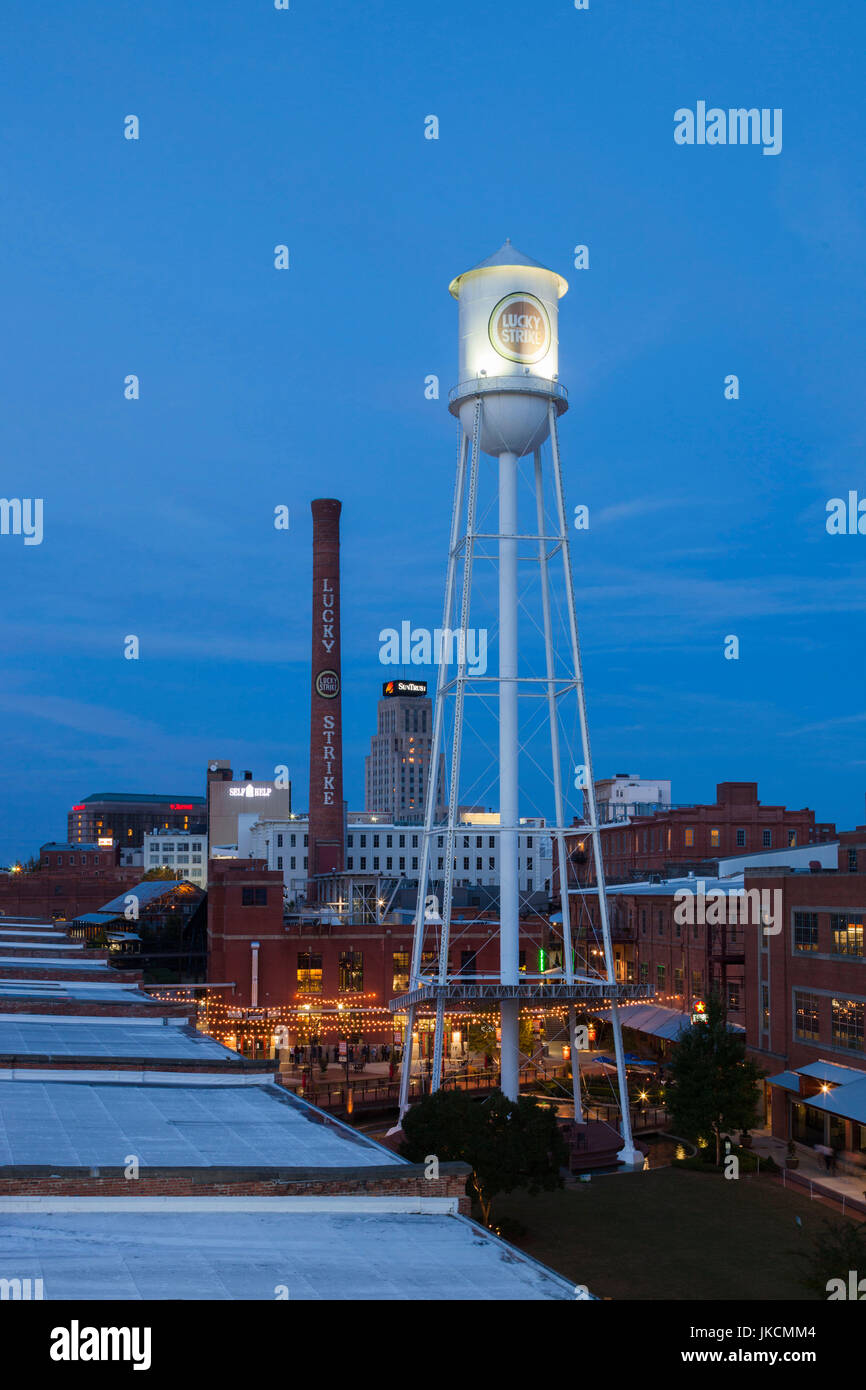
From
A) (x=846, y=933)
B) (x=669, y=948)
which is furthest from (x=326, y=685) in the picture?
(x=846, y=933)

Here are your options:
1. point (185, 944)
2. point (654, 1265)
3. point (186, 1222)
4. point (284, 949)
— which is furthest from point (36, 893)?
point (186, 1222)

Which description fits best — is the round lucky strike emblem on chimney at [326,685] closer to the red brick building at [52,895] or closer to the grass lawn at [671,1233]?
the red brick building at [52,895]

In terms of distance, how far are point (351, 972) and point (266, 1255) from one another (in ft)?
183

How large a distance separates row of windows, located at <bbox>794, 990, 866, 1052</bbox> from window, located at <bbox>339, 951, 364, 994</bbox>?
29.6 m

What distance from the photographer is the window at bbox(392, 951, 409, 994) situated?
69500 mm

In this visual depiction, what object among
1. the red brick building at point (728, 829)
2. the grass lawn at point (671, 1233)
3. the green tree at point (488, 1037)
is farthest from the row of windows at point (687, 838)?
the grass lawn at point (671, 1233)

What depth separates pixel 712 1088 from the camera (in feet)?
127

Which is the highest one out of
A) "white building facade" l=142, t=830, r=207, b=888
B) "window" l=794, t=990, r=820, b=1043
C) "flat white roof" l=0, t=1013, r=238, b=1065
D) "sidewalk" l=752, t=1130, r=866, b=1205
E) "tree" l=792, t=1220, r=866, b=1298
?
"white building facade" l=142, t=830, r=207, b=888

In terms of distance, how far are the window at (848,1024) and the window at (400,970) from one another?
3193 cm

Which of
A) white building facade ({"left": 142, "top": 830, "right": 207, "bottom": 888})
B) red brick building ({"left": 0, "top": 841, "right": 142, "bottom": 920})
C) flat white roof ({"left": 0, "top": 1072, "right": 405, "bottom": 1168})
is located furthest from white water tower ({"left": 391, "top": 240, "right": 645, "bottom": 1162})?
white building facade ({"left": 142, "top": 830, "right": 207, "bottom": 888})

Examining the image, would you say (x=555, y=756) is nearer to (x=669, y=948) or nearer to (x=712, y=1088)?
(x=712, y=1088)

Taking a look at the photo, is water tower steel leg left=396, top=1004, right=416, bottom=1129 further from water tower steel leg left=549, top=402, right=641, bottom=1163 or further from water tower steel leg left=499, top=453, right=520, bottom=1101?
water tower steel leg left=549, top=402, right=641, bottom=1163
